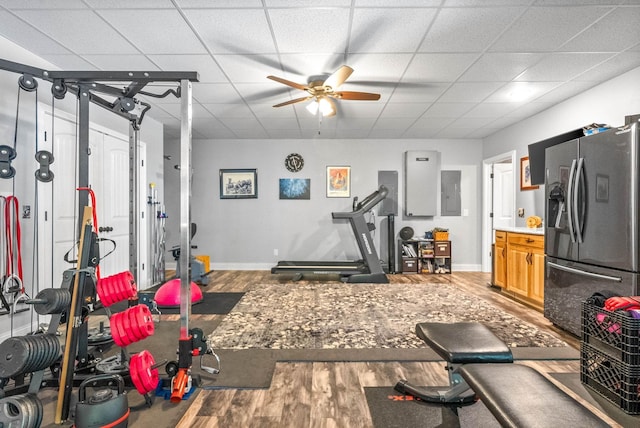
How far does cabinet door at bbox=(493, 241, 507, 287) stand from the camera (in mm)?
4590

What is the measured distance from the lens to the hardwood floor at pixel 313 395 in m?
1.80

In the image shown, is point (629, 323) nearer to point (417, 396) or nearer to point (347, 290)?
point (417, 396)

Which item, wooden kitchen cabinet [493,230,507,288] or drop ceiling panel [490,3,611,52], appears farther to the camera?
wooden kitchen cabinet [493,230,507,288]

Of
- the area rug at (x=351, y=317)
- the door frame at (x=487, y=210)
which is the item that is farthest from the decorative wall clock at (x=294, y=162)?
the door frame at (x=487, y=210)

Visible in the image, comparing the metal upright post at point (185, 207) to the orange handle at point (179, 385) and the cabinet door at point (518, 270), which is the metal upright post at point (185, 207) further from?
the cabinet door at point (518, 270)

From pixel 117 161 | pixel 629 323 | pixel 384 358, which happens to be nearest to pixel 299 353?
pixel 384 358

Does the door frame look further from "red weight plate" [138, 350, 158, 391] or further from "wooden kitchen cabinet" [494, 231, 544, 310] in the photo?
"red weight plate" [138, 350, 158, 391]

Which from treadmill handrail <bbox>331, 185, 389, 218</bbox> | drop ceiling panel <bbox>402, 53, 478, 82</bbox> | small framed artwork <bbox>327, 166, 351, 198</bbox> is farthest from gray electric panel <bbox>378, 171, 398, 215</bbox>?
drop ceiling panel <bbox>402, 53, 478, 82</bbox>

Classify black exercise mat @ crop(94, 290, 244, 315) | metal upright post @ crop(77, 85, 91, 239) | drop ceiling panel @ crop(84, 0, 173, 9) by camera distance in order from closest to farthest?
metal upright post @ crop(77, 85, 91, 239) → drop ceiling panel @ crop(84, 0, 173, 9) → black exercise mat @ crop(94, 290, 244, 315)

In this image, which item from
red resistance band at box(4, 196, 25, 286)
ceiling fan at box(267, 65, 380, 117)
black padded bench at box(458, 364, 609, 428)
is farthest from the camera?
ceiling fan at box(267, 65, 380, 117)

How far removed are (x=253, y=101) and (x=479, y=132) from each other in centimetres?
407

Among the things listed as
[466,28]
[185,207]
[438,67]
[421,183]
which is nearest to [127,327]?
[185,207]

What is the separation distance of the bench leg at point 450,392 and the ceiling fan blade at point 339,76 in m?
2.46

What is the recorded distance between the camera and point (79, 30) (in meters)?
2.66
